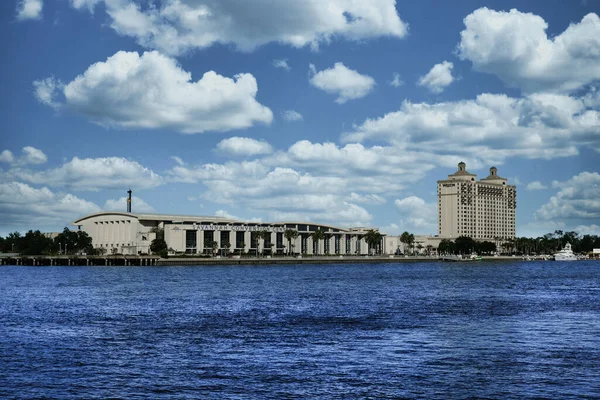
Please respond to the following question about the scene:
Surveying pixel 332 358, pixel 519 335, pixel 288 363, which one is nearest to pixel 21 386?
pixel 288 363

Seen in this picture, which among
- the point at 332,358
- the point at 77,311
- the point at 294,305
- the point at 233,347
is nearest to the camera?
the point at 332,358

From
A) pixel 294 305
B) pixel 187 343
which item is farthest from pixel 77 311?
pixel 187 343

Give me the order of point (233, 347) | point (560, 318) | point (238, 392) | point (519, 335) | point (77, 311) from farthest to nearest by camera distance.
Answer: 1. point (77, 311)
2. point (560, 318)
3. point (519, 335)
4. point (233, 347)
5. point (238, 392)

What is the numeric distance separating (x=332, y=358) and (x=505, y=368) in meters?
8.88

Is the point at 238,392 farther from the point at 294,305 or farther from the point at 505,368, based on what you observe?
the point at 294,305

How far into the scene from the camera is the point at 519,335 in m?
46.4

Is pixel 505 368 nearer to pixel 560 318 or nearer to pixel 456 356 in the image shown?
pixel 456 356

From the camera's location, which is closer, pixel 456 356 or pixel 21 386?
pixel 21 386

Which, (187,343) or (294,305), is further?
(294,305)

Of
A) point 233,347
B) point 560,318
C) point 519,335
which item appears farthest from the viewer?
point 560,318

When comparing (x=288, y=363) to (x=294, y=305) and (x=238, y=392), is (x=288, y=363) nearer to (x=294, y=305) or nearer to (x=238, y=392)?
(x=238, y=392)

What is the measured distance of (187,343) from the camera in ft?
143

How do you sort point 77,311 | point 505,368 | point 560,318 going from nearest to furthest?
point 505,368 < point 560,318 < point 77,311

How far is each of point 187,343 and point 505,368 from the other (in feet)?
62.7
